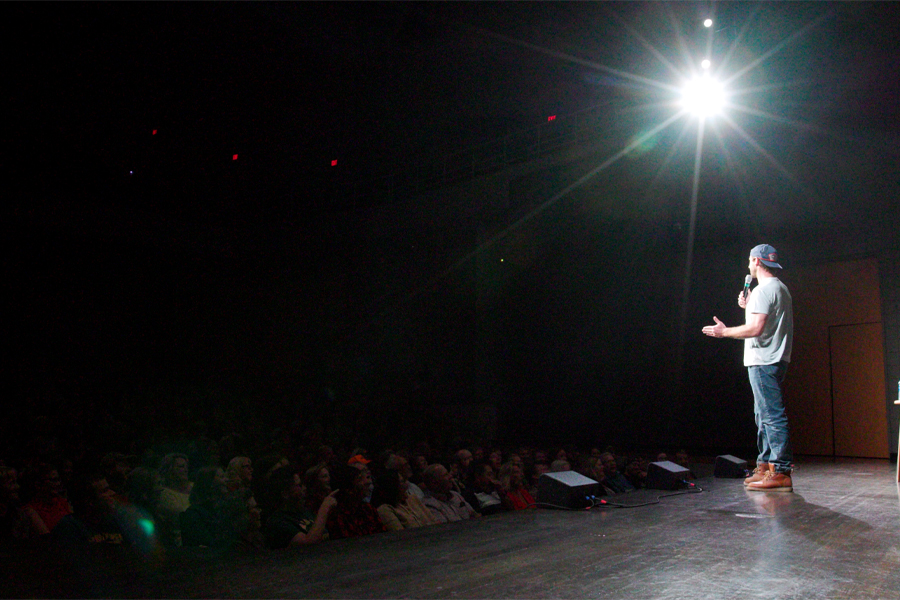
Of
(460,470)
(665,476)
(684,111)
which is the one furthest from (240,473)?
(684,111)

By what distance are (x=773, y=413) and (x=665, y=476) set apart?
1.83 feet

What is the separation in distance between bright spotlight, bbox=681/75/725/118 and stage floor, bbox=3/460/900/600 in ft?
15.3

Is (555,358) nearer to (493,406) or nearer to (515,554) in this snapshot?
(493,406)

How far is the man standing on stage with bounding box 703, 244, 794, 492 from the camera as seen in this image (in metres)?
2.54

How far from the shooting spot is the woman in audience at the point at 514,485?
13.2 ft

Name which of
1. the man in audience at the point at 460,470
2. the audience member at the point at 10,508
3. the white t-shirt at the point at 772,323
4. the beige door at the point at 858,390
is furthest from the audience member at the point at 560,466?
the beige door at the point at 858,390

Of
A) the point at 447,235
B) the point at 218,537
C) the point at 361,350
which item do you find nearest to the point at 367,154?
the point at 447,235

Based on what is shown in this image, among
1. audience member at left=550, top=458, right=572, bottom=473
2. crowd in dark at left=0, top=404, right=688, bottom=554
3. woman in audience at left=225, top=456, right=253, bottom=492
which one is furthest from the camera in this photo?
audience member at left=550, top=458, right=572, bottom=473

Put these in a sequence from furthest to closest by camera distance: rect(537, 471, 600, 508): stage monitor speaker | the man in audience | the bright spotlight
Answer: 1. the bright spotlight
2. the man in audience
3. rect(537, 471, 600, 508): stage monitor speaker

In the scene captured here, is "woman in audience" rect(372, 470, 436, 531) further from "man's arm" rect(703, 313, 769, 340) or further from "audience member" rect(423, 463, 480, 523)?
"man's arm" rect(703, 313, 769, 340)

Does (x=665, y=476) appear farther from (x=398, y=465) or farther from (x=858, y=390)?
(x=858, y=390)

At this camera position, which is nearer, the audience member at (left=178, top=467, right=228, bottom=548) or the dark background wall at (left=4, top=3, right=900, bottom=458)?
the audience member at (left=178, top=467, right=228, bottom=548)

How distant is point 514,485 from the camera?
4.12 m

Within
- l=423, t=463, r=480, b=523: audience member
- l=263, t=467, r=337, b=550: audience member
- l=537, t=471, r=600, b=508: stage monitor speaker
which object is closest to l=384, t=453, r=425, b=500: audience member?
l=423, t=463, r=480, b=523: audience member
